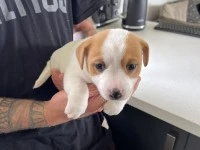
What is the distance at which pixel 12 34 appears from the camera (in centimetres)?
60

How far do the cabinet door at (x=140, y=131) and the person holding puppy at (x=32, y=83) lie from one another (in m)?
0.13

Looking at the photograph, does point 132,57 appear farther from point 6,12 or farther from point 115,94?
point 6,12

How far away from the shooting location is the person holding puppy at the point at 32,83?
0.59m

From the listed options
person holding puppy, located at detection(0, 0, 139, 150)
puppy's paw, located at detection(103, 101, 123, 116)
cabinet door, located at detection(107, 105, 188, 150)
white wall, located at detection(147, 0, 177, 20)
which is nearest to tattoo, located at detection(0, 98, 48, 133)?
person holding puppy, located at detection(0, 0, 139, 150)

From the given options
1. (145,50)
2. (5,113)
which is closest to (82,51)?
(145,50)

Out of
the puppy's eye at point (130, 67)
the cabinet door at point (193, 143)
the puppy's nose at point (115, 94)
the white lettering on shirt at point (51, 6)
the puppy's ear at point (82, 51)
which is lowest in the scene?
the cabinet door at point (193, 143)

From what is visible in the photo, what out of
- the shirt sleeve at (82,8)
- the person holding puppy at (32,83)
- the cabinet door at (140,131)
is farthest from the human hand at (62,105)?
the shirt sleeve at (82,8)

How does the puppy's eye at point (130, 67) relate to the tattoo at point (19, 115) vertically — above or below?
above

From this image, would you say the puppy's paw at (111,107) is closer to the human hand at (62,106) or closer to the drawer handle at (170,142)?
the human hand at (62,106)

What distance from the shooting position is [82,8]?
757 mm

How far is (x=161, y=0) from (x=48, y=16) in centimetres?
105

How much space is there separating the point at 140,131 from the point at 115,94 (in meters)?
0.31

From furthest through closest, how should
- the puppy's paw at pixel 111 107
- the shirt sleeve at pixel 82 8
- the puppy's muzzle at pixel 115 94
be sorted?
1. the shirt sleeve at pixel 82 8
2. the puppy's paw at pixel 111 107
3. the puppy's muzzle at pixel 115 94

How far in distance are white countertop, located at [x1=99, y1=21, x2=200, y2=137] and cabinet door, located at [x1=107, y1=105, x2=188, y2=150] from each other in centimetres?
6
